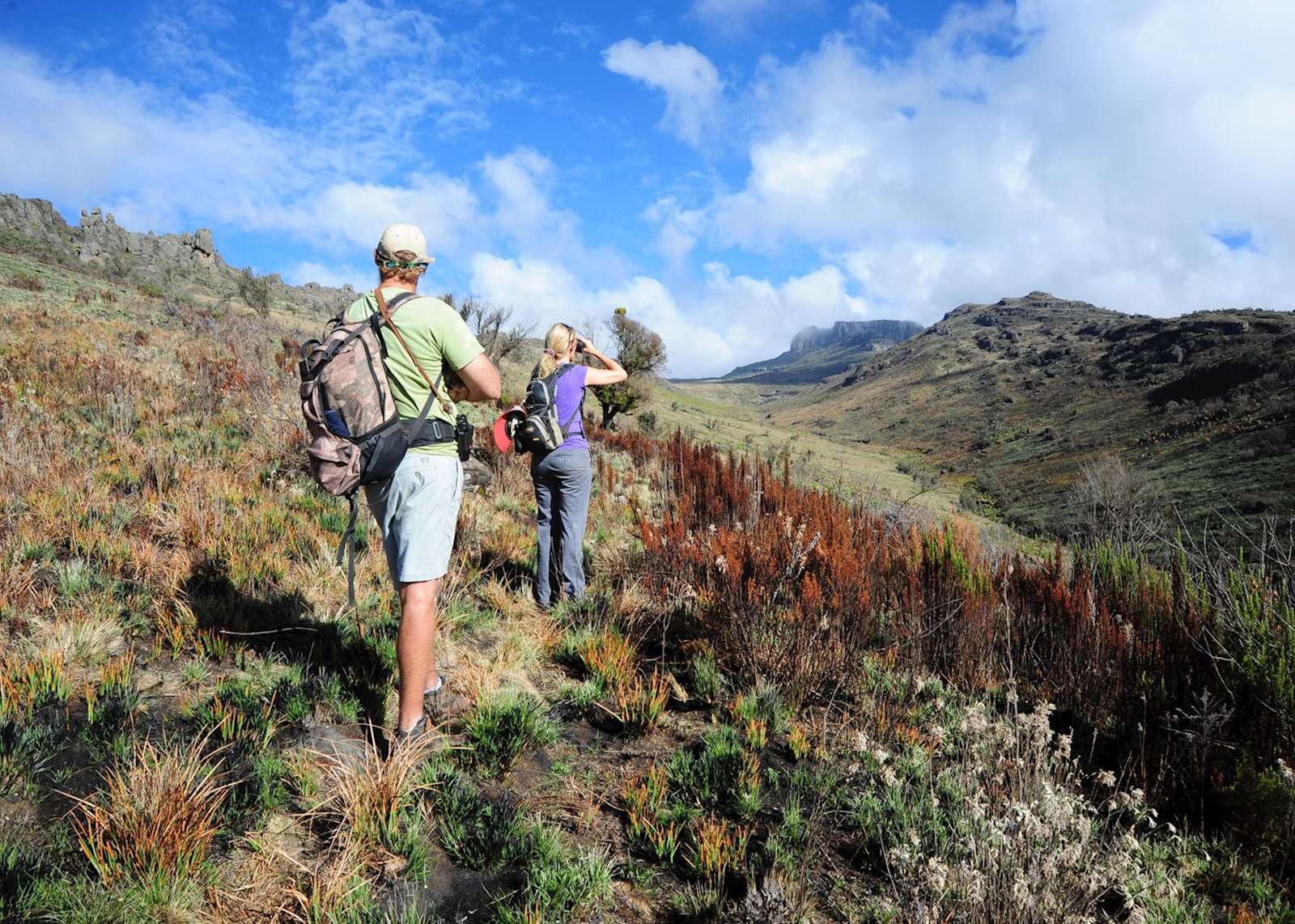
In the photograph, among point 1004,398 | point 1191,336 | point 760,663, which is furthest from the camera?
point 1004,398

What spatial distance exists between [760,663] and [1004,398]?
301 feet

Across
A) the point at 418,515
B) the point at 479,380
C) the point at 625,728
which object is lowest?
the point at 625,728

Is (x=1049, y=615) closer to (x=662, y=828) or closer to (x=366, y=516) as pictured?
(x=662, y=828)

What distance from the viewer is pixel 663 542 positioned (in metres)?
5.02

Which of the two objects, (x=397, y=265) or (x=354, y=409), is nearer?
(x=354, y=409)

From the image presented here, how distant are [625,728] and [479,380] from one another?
6.16 ft

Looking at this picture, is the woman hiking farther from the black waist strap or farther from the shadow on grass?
the black waist strap

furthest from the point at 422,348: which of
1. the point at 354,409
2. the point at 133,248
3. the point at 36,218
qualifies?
the point at 133,248

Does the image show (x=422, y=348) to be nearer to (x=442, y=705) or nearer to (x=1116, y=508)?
(x=442, y=705)

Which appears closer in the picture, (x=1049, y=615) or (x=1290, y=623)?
(x=1290, y=623)

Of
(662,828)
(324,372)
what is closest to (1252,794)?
(662,828)

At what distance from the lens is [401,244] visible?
2.54 m

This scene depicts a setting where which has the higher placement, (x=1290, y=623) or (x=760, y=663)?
(x=1290, y=623)

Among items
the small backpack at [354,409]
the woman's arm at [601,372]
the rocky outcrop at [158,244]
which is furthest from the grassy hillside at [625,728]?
the rocky outcrop at [158,244]
